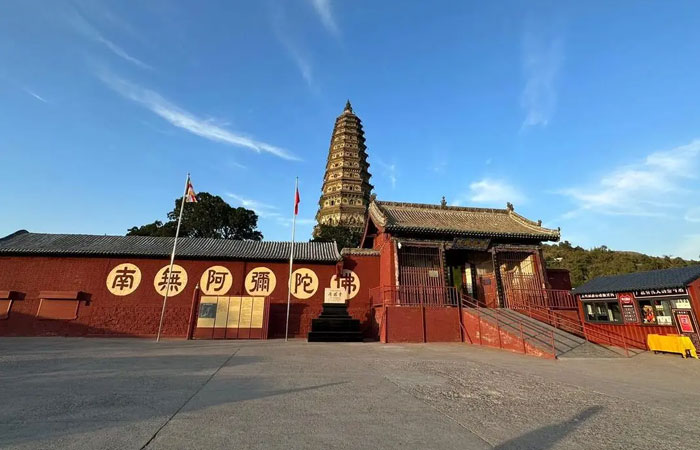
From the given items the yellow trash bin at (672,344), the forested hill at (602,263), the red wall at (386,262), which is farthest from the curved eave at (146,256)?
the forested hill at (602,263)

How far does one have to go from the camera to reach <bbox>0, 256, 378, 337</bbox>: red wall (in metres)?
14.4

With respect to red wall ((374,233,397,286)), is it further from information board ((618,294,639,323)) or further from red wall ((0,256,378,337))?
information board ((618,294,639,323))

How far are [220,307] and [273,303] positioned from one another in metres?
2.47

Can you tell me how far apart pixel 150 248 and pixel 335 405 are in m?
15.6

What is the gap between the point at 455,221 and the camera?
17.7 m

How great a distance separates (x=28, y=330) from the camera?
14.2 meters

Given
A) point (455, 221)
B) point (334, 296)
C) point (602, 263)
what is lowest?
point (334, 296)

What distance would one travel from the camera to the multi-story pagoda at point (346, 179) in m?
45.4

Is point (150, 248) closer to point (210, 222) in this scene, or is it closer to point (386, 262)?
point (386, 262)

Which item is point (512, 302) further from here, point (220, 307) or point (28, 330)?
point (28, 330)

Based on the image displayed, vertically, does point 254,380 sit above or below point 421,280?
below

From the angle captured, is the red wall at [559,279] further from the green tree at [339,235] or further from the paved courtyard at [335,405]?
the green tree at [339,235]

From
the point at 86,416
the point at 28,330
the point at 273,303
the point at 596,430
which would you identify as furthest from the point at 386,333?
the point at 28,330

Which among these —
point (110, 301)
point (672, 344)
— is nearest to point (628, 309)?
point (672, 344)
